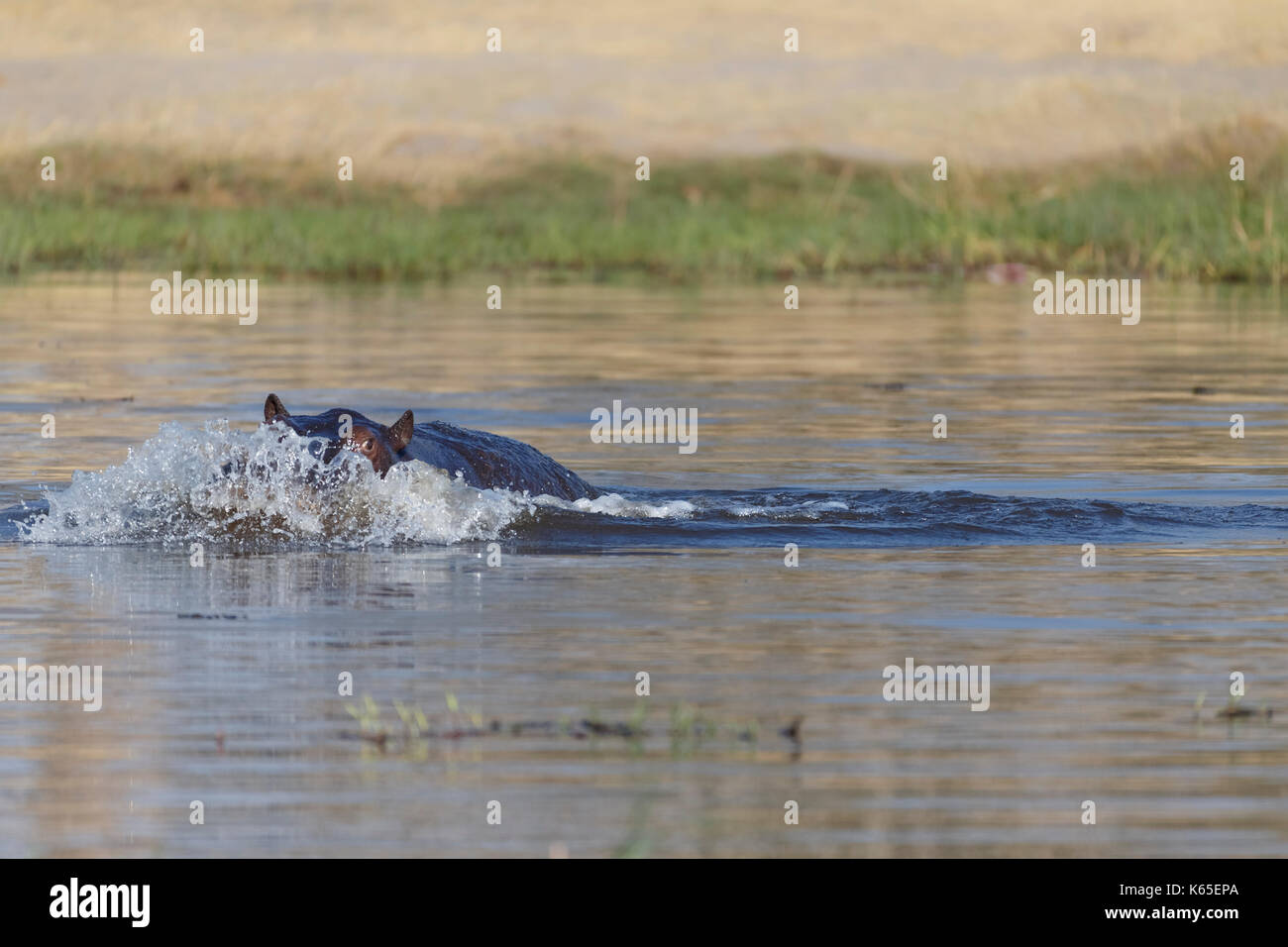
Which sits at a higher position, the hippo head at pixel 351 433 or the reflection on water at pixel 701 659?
the hippo head at pixel 351 433

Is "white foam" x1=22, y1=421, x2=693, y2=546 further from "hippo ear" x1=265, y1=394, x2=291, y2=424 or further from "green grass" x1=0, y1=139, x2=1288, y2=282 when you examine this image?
"green grass" x1=0, y1=139, x2=1288, y2=282

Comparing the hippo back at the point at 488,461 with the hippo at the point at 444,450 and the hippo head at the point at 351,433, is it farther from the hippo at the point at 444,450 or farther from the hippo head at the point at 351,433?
the hippo head at the point at 351,433

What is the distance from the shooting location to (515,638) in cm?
884

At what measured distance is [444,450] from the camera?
12.1 metres

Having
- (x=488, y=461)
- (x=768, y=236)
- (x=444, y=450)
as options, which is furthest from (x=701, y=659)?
(x=768, y=236)

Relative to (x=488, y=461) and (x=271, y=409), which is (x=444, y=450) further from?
(x=271, y=409)

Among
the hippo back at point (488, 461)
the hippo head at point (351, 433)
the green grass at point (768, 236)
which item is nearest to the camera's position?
the hippo head at point (351, 433)

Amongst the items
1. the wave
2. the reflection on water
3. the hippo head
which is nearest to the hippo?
the hippo head

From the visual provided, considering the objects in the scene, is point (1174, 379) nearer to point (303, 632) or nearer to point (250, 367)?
point (250, 367)

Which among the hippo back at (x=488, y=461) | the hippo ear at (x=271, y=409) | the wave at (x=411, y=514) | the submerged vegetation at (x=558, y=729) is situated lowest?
the submerged vegetation at (x=558, y=729)

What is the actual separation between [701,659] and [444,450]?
12.8ft

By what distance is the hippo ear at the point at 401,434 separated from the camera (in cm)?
1158

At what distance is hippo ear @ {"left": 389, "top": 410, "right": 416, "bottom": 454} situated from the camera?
11578mm

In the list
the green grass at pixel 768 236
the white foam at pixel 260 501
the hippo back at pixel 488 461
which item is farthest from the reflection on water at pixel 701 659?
the green grass at pixel 768 236
